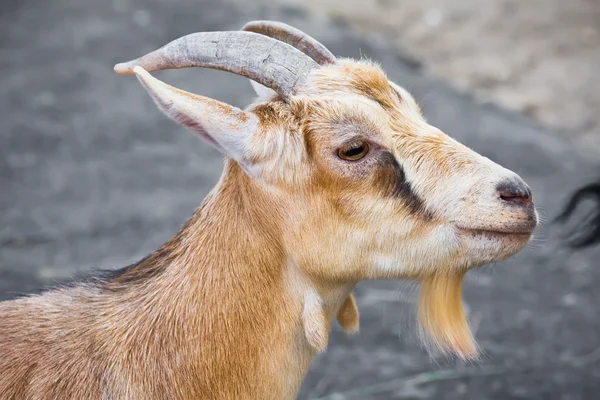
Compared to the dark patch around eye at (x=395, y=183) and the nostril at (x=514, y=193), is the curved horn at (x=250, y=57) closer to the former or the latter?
the dark patch around eye at (x=395, y=183)

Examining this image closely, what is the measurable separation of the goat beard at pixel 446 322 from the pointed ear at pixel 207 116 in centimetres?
118

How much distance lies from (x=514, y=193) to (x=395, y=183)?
517 millimetres

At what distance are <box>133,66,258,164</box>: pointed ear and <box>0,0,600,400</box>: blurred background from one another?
2.02 meters

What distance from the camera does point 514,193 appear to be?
344 cm

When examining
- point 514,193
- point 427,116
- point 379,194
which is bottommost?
point 514,193

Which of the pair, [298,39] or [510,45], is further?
[510,45]

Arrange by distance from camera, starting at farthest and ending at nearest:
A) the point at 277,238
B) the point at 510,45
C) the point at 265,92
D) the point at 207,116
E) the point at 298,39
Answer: the point at 510,45, the point at 298,39, the point at 265,92, the point at 277,238, the point at 207,116

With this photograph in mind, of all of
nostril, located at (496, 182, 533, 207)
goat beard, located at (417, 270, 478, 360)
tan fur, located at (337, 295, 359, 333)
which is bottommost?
goat beard, located at (417, 270, 478, 360)

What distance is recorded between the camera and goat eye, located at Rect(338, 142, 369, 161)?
11.5ft

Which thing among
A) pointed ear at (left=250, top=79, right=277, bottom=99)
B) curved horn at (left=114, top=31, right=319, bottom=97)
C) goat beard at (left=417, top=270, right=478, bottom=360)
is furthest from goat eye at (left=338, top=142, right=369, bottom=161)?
goat beard at (left=417, top=270, right=478, bottom=360)

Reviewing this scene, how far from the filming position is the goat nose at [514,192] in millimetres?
3434

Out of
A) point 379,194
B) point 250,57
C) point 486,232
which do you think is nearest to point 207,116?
point 250,57

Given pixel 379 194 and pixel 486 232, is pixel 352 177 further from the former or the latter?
pixel 486 232

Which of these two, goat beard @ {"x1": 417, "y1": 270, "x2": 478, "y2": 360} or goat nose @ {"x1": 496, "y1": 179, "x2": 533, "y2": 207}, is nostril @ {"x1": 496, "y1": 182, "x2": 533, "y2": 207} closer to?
goat nose @ {"x1": 496, "y1": 179, "x2": 533, "y2": 207}
